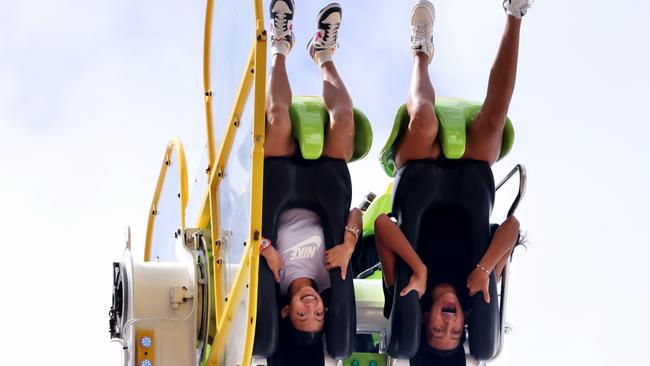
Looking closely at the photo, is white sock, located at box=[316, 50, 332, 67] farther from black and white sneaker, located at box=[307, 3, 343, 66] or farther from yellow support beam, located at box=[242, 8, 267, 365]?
yellow support beam, located at box=[242, 8, 267, 365]

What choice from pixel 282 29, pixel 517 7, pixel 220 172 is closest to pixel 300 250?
pixel 220 172

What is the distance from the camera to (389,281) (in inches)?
340

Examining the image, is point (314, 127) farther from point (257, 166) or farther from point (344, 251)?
point (257, 166)

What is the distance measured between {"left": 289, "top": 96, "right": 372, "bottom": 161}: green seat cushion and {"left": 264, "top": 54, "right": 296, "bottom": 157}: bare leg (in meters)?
0.07

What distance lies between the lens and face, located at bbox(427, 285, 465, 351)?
334 inches

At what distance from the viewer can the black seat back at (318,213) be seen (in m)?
8.23

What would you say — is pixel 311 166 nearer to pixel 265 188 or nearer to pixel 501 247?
pixel 265 188

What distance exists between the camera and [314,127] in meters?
8.54

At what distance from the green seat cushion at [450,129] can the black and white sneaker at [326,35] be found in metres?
0.65

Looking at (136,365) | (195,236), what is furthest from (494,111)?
(136,365)

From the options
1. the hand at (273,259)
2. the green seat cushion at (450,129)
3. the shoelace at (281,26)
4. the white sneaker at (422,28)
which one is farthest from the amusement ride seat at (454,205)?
the shoelace at (281,26)

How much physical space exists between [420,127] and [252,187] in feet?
4.97

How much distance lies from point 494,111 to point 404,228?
903 mm

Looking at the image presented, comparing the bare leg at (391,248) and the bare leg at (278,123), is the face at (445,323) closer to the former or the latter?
the bare leg at (391,248)
